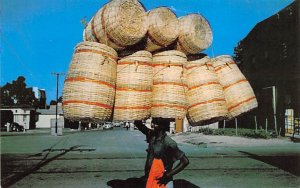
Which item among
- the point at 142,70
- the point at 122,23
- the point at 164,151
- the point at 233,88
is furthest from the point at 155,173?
the point at 122,23

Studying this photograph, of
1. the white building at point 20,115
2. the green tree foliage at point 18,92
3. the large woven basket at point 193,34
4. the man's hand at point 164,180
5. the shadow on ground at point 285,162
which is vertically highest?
the green tree foliage at point 18,92

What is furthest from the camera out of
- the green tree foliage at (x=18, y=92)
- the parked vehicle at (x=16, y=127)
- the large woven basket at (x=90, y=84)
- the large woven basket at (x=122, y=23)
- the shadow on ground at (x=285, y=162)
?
Answer: the green tree foliage at (x=18, y=92)

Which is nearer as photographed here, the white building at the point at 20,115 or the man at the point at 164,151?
the man at the point at 164,151

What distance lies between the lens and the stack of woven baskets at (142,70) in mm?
5035

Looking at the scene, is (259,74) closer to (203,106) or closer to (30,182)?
(30,182)

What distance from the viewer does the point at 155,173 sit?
551 cm

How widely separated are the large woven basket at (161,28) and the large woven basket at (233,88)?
1019mm

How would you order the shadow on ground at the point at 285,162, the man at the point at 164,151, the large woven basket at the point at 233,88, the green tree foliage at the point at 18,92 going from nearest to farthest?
the man at the point at 164,151, the large woven basket at the point at 233,88, the shadow on ground at the point at 285,162, the green tree foliage at the point at 18,92

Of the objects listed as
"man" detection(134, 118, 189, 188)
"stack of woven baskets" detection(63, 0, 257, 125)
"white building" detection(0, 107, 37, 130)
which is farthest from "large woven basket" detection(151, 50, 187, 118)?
"white building" detection(0, 107, 37, 130)

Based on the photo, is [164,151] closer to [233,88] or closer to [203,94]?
[203,94]

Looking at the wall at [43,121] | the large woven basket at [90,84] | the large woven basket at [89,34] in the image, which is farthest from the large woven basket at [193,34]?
the wall at [43,121]

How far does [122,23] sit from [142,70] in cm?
72

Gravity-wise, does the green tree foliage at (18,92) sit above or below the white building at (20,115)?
above

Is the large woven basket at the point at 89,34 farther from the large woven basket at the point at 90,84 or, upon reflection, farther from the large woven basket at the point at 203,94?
the large woven basket at the point at 203,94
